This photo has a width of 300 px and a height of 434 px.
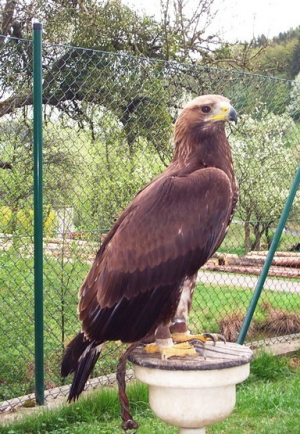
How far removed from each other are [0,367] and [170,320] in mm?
2282

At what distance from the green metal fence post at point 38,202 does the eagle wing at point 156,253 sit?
3.87 feet

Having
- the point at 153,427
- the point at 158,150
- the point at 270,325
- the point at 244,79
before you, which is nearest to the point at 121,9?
the point at 244,79

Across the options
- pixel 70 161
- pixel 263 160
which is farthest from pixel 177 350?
pixel 263 160

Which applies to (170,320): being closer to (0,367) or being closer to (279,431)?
(279,431)

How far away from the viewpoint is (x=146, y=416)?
4.02 metres

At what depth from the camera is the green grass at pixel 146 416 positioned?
3662 millimetres

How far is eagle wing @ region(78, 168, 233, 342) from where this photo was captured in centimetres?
264

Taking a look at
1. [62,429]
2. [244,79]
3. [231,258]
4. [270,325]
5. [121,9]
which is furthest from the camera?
[231,258]

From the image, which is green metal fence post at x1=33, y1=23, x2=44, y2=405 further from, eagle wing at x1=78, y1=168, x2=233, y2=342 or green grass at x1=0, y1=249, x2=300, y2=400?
eagle wing at x1=78, y1=168, x2=233, y2=342

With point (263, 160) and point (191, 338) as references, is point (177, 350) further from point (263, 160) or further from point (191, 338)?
point (263, 160)

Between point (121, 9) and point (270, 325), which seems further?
point (121, 9)

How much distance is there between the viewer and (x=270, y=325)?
606 cm

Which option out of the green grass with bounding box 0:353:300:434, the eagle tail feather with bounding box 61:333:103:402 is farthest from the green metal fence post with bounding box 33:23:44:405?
the eagle tail feather with bounding box 61:333:103:402

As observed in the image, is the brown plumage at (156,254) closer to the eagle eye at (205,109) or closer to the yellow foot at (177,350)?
the yellow foot at (177,350)
